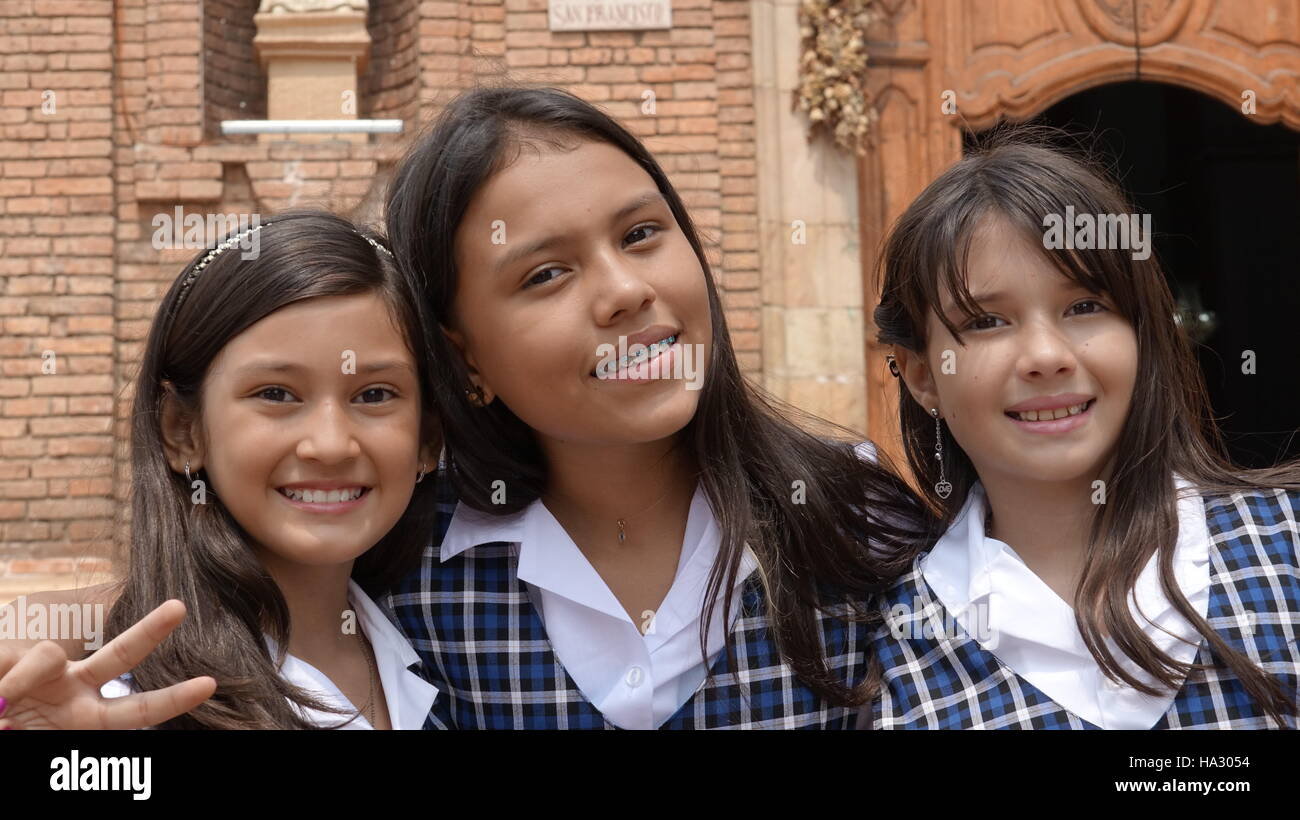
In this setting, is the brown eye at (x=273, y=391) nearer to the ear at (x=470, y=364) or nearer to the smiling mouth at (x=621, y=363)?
the ear at (x=470, y=364)

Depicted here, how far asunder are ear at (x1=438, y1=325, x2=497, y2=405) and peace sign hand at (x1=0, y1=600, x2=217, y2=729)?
2.60 ft

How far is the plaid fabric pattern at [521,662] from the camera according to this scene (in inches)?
79.9

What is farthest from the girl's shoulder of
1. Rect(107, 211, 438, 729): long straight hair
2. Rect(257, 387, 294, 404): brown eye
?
Rect(257, 387, 294, 404): brown eye

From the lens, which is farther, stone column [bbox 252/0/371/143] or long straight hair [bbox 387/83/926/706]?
stone column [bbox 252/0/371/143]

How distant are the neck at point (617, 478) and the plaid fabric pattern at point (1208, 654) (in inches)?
18.5

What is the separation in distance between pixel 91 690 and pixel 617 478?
962 mm

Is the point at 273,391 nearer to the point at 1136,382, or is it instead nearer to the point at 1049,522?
the point at 1049,522

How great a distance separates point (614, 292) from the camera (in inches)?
77.2

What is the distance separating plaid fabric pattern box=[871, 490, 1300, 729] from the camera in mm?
1769

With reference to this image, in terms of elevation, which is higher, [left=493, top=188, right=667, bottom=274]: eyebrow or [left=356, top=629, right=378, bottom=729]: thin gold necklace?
[left=493, top=188, right=667, bottom=274]: eyebrow

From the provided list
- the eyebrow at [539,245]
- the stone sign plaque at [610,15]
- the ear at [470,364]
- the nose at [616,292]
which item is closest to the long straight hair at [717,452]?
the ear at [470,364]


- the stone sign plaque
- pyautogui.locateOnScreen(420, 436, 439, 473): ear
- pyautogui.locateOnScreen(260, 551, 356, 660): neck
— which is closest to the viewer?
pyautogui.locateOnScreen(260, 551, 356, 660): neck

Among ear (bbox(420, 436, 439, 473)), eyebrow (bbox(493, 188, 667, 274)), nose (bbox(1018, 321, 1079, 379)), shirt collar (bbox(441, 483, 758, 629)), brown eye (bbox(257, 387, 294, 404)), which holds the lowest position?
shirt collar (bbox(441, 483, 758, 629))

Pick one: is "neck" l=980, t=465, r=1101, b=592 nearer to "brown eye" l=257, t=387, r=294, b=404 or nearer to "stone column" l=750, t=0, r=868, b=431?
"brown eye" l=257, t=387, r=294, b=404
